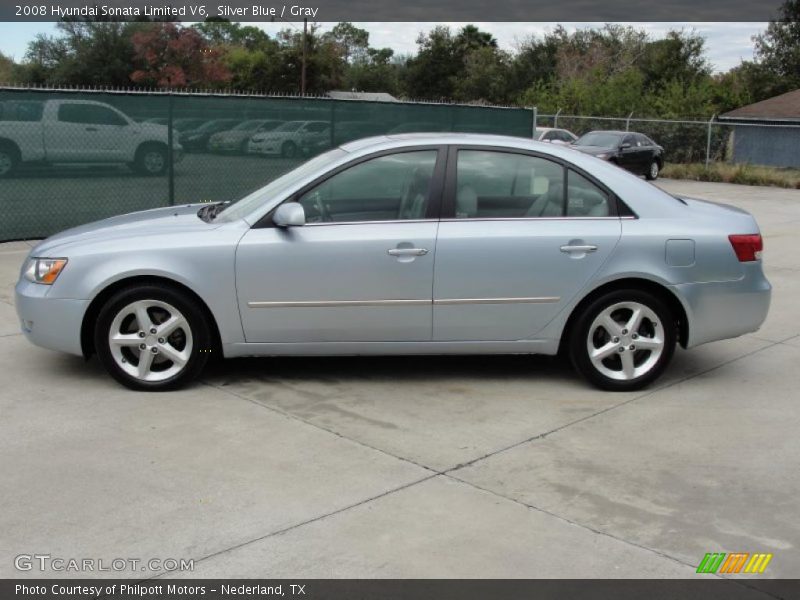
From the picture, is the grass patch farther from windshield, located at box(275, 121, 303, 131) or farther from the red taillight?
the red taillight

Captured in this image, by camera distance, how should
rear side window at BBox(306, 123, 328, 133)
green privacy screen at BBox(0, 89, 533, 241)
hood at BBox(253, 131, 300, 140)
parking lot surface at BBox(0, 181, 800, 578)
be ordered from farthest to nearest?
rear side window at BBox(306, 123, 328, 133) → hood at BBox(253, 131, 300, 140) → green privacy screen at BBox(0, 89, 533, 241) → parking lot surface at BBox(0, 181, 800, 578)

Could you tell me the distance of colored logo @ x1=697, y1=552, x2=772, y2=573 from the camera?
369cm

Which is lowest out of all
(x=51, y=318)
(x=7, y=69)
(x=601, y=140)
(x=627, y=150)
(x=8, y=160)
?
(x=51, y=318)

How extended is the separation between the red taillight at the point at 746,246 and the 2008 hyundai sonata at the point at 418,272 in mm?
11

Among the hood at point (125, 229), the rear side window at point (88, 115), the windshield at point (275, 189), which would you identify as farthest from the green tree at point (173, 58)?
the windshield at point (275, 189)

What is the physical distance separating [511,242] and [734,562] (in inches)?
101

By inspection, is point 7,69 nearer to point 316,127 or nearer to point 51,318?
point 316,127

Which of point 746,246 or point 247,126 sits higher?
→ point 247,126

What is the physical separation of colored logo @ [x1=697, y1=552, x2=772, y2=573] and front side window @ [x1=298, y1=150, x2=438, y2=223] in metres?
2.85

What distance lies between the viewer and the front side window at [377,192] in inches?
231

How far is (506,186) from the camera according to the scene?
5.96m

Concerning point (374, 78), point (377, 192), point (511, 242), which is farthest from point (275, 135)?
point (374, 78)

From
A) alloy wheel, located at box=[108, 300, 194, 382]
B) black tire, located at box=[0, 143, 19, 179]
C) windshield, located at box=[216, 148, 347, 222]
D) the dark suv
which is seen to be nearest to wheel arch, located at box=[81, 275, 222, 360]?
alloy wheel, located at box=[108, 300, 194, 382]

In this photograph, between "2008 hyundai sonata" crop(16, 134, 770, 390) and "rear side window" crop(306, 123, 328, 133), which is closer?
"2008 hyundai sonata" crop(16, 134, 770, 390)
